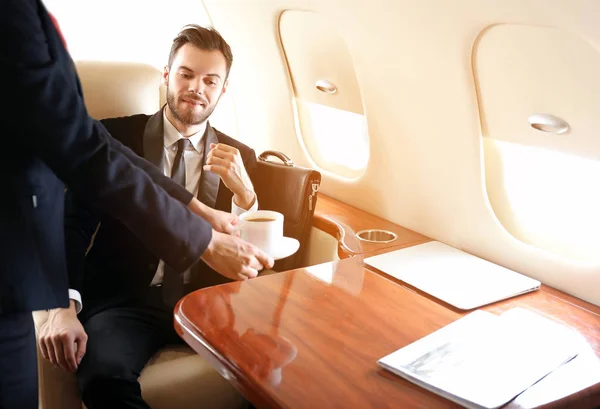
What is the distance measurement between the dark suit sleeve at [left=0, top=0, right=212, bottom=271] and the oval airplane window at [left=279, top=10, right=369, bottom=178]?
101cm

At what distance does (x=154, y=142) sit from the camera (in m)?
1.74

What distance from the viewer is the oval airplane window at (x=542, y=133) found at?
131 centimetres

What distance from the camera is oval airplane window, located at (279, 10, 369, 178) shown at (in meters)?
2.00

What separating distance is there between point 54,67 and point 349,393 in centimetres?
67

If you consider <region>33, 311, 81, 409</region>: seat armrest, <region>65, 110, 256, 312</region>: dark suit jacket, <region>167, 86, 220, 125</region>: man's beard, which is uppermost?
<region>167, 86, 220, 125</region>: man's beard

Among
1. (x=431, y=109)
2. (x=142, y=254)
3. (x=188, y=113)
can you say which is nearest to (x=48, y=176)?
(x=142, y=254)

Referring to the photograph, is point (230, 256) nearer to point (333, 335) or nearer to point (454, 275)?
point (333, 335)

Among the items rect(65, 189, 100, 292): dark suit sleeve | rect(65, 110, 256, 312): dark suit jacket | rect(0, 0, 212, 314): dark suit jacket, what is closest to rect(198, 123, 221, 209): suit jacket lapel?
rect(65, 110, 256, 312): dark suit jacket

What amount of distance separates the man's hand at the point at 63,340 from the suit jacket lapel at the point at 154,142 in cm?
50

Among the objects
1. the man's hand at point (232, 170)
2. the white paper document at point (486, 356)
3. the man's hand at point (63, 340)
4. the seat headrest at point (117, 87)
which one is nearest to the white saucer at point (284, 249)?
the man's hand at point (232, 170)

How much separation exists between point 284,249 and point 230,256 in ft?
0.94

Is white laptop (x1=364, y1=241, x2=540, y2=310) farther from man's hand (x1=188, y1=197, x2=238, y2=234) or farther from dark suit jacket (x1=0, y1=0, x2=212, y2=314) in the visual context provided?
dark suit jacket (x1=0, y1=0, x2=212, y2=314)

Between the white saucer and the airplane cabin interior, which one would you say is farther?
the white saucer

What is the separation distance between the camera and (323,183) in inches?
89.7
